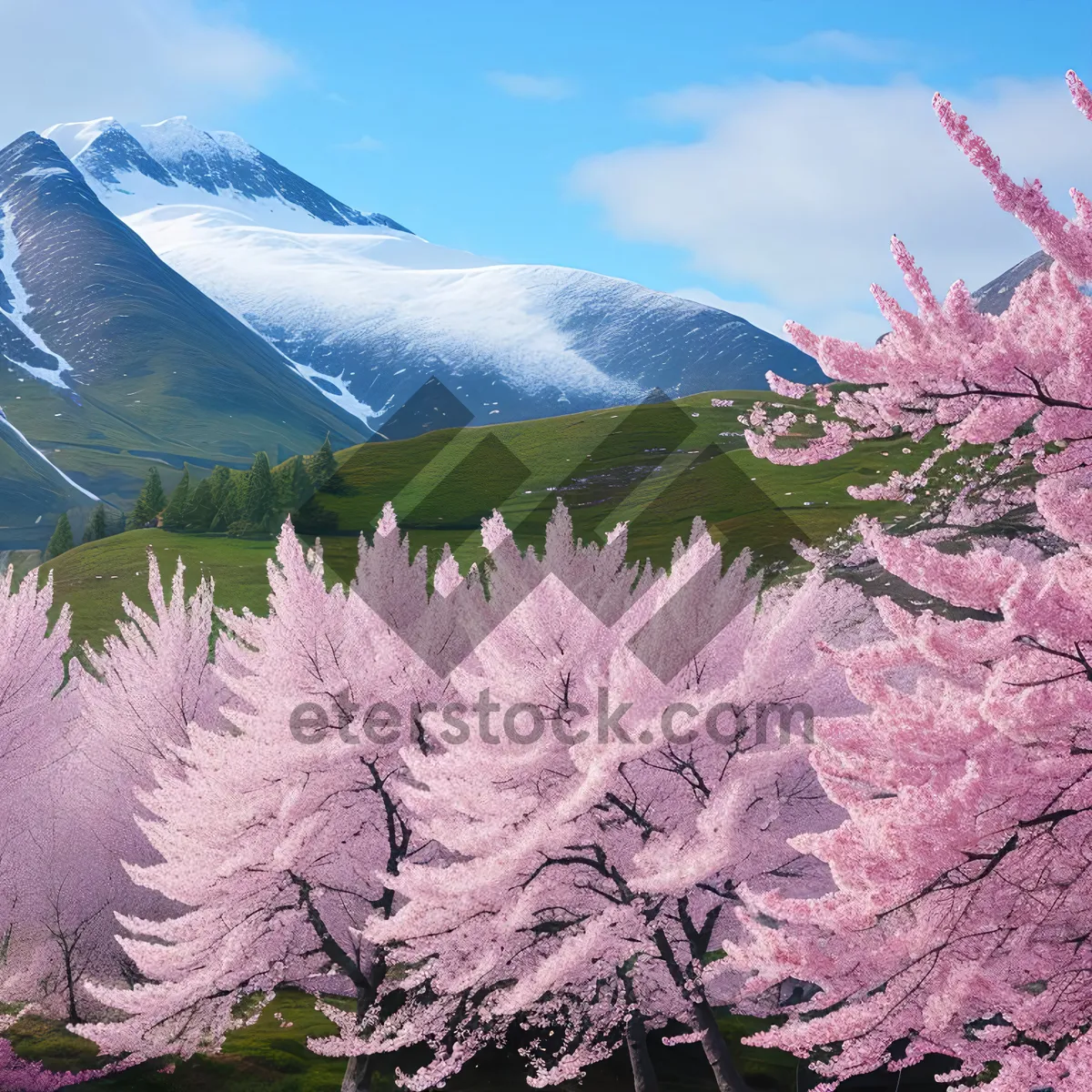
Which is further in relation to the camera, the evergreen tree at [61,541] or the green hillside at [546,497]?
the evergreen tree at [61,541]

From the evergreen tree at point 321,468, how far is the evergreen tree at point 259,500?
12.1m

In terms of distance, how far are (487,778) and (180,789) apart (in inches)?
245

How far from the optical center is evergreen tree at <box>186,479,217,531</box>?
12606 cm

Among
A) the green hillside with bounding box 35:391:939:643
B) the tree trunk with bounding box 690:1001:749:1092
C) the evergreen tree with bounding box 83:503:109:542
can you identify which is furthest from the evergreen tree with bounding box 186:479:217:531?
the tree trunk with bounding box 690:1001:749:1092

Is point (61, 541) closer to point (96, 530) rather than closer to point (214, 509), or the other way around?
point (96, 530)

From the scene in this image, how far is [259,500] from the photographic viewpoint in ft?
417

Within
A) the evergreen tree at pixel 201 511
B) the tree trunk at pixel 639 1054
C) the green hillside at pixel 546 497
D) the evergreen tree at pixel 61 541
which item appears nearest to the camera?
the tree trunk at pixel 639 1054

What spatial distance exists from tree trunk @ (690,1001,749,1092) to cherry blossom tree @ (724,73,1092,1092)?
7.08m

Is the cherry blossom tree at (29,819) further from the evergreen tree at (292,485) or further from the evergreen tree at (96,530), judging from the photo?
the evergreen tree at (292,485)

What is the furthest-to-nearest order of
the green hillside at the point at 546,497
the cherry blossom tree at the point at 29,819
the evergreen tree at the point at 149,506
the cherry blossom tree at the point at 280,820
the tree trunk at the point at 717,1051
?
the evergreen tree at the point at 149,506 < the green hillside at the point at 546,497 < the cherry blossom tree at the point at 29,819 < the cherry blossom tree at the point at 280,820 < the tree trunk at the point at 717,1051

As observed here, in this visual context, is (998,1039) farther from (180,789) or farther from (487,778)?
(180,789)

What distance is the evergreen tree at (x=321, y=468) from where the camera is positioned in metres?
141

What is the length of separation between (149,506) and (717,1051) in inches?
4915

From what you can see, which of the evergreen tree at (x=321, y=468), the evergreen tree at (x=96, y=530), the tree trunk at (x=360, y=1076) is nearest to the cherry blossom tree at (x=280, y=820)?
the tree trunk at (x=360, y=1076)
